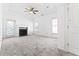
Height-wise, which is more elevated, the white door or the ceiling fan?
the ceiling fan

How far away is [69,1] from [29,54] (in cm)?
156

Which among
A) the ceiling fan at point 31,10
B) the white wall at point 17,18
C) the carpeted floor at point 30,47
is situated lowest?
the carpeted floor at point 30,47

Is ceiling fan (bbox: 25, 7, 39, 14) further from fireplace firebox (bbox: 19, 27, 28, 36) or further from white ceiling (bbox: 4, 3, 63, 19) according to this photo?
fireplace firebox (bbox: 19, 27, 28, 36)

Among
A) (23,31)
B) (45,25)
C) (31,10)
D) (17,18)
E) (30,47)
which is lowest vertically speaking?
(30,47)

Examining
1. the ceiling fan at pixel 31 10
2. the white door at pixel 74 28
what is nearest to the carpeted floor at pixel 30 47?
the white door at pixel 74 28

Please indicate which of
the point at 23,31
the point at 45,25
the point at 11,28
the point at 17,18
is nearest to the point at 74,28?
the point at 45,25

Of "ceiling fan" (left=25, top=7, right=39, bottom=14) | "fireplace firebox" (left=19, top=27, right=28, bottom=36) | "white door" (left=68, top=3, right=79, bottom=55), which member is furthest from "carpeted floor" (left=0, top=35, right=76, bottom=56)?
"ceiling fan" (left=25, top=7, right=39, bottom=14)

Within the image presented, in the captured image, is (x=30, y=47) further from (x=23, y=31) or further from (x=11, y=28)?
(x=11, y=28)

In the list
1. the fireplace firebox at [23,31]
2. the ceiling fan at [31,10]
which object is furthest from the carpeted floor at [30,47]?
the ceiling fan at [31,10]

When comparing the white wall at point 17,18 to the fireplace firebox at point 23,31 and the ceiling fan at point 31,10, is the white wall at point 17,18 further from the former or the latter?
the ceiling fan at point 31,10

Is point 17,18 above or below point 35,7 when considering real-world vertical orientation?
below

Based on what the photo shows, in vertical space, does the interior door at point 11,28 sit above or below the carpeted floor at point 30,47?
above

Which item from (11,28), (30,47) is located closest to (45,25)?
(30,47)

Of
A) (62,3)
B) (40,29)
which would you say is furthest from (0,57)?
(62,3)
